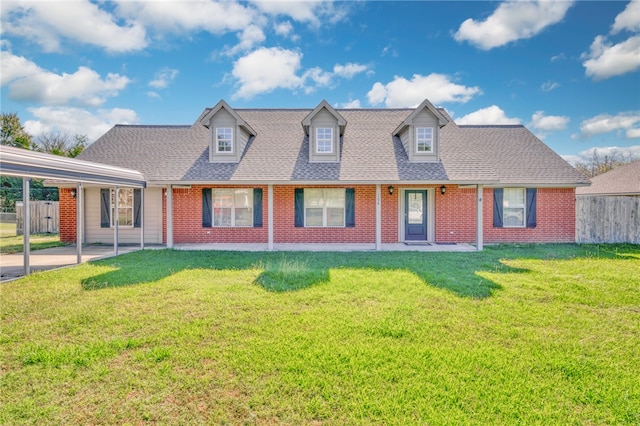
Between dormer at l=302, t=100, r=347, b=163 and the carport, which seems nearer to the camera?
the carport

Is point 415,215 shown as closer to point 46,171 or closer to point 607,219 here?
point 607,219

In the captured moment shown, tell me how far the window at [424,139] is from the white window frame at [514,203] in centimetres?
383

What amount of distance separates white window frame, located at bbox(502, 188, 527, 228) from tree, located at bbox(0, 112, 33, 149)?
39616 millimetres

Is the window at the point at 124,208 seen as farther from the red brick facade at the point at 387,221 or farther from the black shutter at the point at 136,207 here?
the red brick facade at the point at 387,221

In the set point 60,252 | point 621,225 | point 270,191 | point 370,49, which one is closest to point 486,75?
point 370,49

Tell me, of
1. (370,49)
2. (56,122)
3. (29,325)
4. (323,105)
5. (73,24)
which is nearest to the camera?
(29,325)

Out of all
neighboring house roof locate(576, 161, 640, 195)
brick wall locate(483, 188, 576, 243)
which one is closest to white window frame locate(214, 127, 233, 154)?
brick wall locate(483, 188, 576, 243)

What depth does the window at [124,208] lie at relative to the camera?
13.1 metres

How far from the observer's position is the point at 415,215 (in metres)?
13.0

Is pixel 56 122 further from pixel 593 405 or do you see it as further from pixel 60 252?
pixel 593 405

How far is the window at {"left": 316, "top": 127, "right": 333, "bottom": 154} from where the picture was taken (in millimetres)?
12828

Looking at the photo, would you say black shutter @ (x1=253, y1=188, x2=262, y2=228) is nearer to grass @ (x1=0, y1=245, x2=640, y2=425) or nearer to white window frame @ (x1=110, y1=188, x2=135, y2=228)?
white window frame @ (x1=110, y1=188, x2=135, y2=228)

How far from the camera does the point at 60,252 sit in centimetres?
1095

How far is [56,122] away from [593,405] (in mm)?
50590
